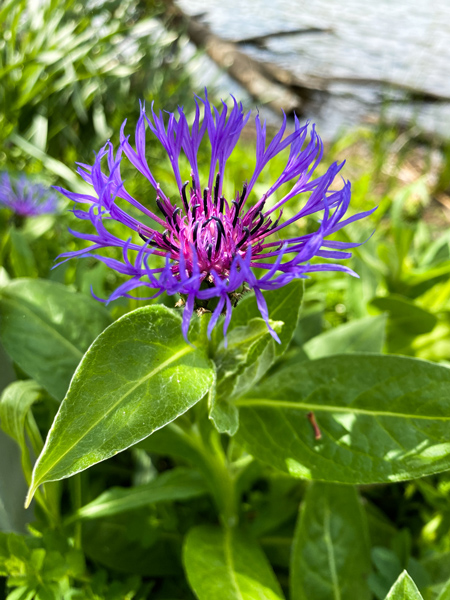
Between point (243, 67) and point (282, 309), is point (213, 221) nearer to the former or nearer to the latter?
point (282, 309)

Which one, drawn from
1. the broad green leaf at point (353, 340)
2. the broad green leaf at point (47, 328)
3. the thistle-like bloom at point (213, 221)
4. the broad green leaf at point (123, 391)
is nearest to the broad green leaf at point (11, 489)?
the broad green leaf at point (47, 328)

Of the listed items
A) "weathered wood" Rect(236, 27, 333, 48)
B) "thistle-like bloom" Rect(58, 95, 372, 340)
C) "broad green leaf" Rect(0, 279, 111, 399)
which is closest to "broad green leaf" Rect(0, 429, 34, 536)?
"broad green leaf" Rect(0, 279, 111, 399)

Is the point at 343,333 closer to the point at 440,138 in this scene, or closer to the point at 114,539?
the point at 114,539

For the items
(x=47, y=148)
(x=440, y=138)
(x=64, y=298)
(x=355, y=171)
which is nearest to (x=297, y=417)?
(x=64, y=298)

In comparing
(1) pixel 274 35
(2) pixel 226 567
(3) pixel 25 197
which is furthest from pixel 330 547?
(1) pixel 274 35

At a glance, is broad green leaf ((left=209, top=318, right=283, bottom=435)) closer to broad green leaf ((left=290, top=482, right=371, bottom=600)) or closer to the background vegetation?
the background vegetation
